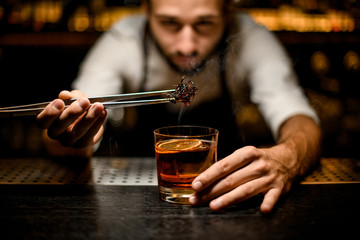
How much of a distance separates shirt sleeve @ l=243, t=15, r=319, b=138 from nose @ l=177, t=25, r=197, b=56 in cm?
30

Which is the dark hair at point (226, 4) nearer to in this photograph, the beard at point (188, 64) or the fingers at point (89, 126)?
the beard at point (188, 64)

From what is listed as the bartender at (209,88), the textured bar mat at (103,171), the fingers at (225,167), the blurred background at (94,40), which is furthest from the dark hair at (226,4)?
the fingers at (225,167)

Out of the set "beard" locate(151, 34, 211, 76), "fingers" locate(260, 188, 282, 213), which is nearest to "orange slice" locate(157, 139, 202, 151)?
"fingers" locate(260, 188, 282, 213)

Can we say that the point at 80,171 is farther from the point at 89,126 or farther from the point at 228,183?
the point at 228,183

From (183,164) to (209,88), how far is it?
78 centimetres

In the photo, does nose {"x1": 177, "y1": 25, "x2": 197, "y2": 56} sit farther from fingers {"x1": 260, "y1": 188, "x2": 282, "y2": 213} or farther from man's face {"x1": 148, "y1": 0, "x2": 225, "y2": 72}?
fingers {"x1": 260, "y1": 188, "x2": 282, "y2": 213}

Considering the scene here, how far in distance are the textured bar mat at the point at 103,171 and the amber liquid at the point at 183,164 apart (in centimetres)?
23

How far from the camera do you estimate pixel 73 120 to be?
110 cm

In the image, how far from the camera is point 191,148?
1.01 meters

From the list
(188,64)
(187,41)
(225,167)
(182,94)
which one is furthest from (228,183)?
(187,41)

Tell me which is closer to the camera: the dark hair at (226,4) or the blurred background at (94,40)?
the dark hair at (226,4)

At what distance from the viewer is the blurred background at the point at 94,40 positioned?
Answer: 92.7 inches

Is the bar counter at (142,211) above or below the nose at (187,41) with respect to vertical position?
below

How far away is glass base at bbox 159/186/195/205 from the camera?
3.40ft
